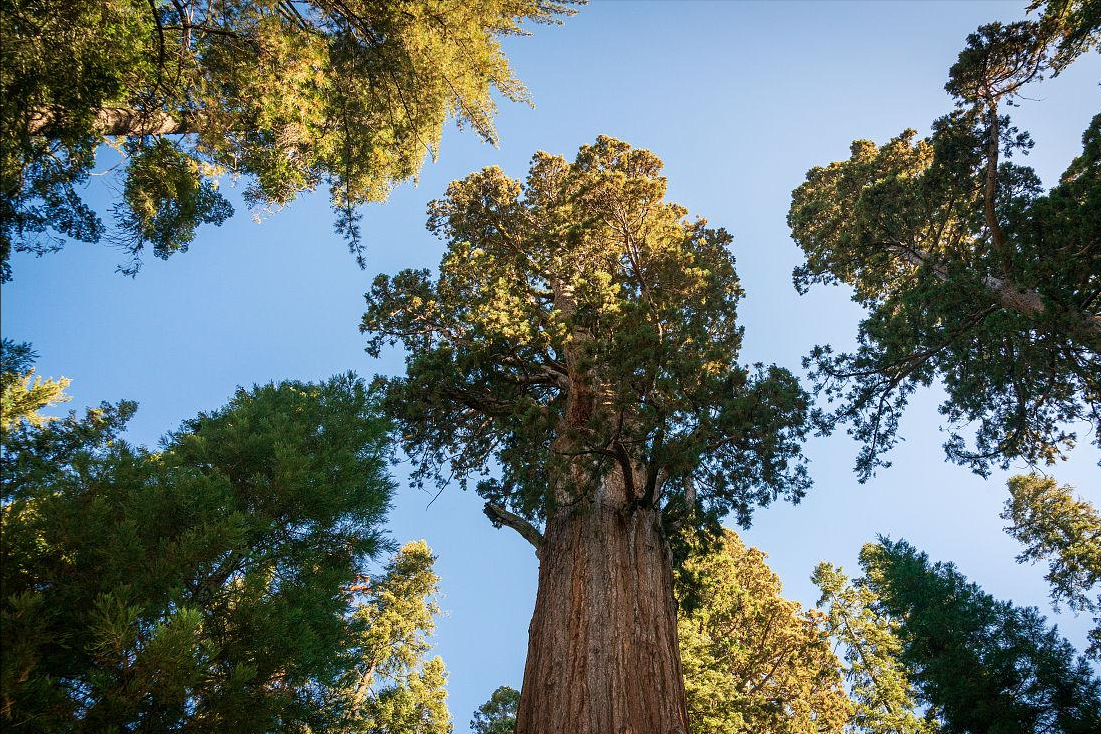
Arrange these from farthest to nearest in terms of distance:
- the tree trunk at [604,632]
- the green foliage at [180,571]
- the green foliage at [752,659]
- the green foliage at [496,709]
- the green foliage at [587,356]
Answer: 1. the green foliage at [496,709]
2. the green foliage at [752,659]
3. the green foliage at [587,356]
4. the tree trunk at [604,632]
5. the green foliage at [180,571]

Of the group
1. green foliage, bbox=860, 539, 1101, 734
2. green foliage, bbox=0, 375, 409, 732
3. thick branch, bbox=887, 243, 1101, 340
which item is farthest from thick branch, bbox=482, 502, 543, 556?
green foliage, bbox=860, 539, 1101, 734

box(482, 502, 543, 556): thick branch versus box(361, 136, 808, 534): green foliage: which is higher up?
box(361, 136, 808, 534): green foliage

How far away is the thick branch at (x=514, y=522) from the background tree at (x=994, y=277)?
659 centimetres

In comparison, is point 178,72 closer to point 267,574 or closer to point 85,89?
point 85,89

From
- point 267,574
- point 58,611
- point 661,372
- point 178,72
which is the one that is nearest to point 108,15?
point 178,72

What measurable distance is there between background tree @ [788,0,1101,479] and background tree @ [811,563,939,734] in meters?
5.78

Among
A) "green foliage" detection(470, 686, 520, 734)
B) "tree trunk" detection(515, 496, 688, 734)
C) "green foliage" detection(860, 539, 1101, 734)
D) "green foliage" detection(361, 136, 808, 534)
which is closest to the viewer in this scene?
"tree trunk" detection(515, 496, 688, 734)

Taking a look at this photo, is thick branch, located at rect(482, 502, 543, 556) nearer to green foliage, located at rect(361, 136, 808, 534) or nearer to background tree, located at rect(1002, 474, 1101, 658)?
green foliage, located at rect(361, 136, 808, 534)

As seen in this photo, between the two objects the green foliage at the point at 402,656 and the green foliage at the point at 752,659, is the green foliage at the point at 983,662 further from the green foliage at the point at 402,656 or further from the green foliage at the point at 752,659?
the green foliage at the point at 402,656

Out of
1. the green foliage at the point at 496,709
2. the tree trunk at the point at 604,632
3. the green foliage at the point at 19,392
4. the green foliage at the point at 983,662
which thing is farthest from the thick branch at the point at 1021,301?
the green foliage at the point at 496,709

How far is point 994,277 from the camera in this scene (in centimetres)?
864

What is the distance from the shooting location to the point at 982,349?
29.4ft

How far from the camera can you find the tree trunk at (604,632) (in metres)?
3.82

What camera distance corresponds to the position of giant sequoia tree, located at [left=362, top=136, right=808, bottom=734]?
4344 mm
